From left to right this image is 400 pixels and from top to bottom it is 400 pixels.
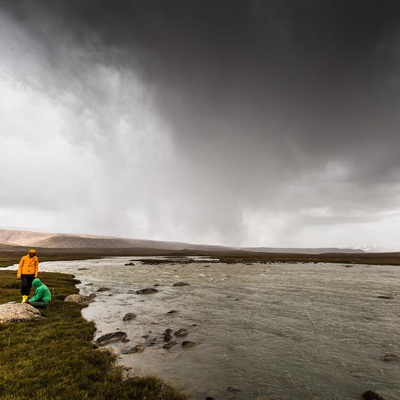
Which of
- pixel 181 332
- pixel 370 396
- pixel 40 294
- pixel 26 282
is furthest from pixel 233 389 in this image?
pixel 26 282

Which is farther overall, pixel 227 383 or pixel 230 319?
pixel 230 319

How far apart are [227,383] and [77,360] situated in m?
7.24

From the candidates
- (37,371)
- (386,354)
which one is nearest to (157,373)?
(37,371)

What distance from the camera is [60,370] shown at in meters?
11.4

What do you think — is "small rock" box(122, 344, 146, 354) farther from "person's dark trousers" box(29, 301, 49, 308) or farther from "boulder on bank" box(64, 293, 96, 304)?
"boulder on bank" box(64, 293, 96, 304)

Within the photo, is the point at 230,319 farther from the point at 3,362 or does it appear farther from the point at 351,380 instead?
the point at 3,362

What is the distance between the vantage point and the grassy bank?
32.0 feet

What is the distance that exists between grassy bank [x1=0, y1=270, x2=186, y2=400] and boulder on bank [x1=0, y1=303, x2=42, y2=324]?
95cm

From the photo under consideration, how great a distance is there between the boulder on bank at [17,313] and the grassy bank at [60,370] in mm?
951

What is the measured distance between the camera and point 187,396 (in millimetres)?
10891

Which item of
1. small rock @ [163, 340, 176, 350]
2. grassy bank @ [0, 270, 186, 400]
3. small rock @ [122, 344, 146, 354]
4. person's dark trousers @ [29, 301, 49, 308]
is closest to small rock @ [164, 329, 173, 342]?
small rock @ [163, 340, 176, 350]

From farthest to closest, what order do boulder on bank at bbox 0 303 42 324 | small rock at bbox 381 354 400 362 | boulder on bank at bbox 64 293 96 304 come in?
boulder on bank at bbox 64 293 96 304
boulder on bank at bbox 0 303 42 324
small rock at bbox 381 354 400 362

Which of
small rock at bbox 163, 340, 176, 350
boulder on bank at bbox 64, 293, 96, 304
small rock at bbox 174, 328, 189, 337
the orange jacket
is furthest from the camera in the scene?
boulder on bank at bbox 64, 293, 96, 304

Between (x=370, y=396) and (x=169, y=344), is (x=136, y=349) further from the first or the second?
(x=370, y=396)
